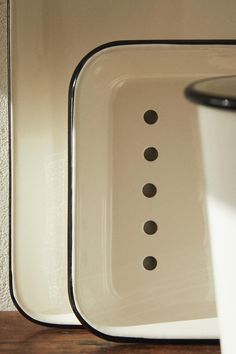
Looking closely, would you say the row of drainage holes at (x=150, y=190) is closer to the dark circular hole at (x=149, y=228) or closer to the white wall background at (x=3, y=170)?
the dark circular hole at (x=149, y=228)

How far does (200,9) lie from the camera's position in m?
0.58

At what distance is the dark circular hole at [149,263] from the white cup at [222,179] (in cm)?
16

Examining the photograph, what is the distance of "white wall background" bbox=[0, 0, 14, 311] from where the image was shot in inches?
25.2

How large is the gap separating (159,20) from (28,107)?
140 mm

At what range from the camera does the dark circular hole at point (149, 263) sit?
56 cm

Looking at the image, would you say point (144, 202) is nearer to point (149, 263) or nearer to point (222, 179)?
point (149, 263)

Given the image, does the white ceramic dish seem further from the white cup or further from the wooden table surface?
the white cup

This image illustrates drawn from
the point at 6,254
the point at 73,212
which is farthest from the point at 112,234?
the point at 6,254

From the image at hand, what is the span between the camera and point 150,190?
0.56 meters

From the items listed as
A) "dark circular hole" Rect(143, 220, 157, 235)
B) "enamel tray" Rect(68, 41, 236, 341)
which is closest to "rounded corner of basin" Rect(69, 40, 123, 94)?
"enamel tray" Rect(68, 41, 236, 341)

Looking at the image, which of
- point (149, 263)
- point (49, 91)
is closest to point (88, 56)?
point (49, 91)

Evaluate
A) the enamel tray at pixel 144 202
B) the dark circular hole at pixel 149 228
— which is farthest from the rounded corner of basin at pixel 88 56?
the dark circular hole at pixel 149 228

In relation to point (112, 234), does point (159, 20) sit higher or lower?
higher

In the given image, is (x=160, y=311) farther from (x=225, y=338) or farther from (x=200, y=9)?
(x=200, y=9)
